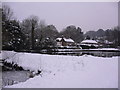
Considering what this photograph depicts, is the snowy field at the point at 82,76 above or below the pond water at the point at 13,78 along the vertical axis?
above

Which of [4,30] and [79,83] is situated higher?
[4,30]

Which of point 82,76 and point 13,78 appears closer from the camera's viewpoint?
point 82,76

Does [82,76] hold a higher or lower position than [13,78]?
higher

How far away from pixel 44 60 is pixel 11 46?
13.1 m

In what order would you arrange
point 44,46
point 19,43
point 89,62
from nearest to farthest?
point 89,62
point 19,43
point 44,46

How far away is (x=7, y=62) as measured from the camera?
65.2 feet

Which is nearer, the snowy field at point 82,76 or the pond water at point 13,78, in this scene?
the snowy field at point 82,76

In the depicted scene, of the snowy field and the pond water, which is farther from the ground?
the snowy field

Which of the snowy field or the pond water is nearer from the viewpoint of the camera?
the snowy field

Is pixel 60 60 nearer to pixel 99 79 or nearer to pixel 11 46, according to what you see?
pixel 99 79

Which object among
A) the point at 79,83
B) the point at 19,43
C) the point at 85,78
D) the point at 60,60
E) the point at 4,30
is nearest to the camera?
the point at 79,83

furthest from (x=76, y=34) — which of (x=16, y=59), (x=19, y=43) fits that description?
(x=16, y=59)

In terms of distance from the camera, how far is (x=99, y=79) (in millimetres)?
9141

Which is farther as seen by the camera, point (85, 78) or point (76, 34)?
point (76, 34)
